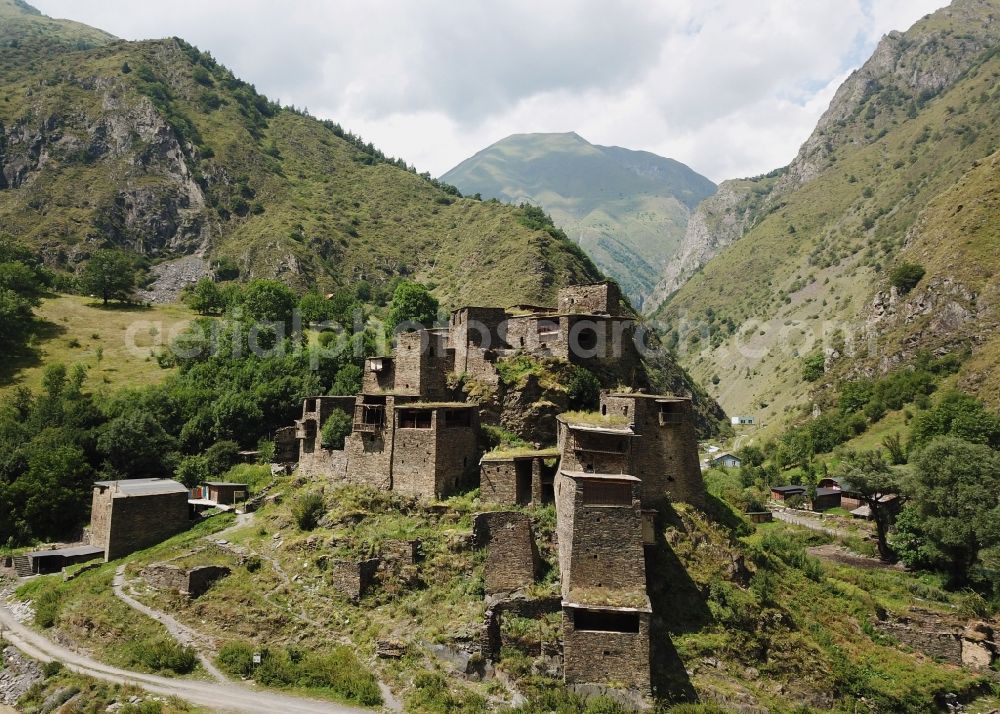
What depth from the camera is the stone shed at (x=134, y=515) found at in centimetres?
3525

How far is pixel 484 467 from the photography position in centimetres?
2922

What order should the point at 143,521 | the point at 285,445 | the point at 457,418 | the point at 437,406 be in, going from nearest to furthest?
the point at 437,406
the point at 457,418
the point at 143,521
the point at 285,445

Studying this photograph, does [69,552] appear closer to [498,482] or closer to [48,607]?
[48,607]

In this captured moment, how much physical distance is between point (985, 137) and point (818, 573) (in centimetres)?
12543

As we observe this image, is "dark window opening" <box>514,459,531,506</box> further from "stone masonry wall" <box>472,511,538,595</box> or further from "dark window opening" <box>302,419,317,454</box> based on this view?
"dark window opening" <box>302,419,317,454</box>

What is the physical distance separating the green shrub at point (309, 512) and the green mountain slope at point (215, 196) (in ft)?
184

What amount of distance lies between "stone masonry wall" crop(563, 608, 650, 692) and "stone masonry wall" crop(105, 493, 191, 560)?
82.2 feet

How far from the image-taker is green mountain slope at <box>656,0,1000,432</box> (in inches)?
3300

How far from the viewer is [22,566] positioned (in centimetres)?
3528

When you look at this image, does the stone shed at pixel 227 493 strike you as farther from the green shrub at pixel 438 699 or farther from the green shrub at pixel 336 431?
the green shrub at pixel 438 699

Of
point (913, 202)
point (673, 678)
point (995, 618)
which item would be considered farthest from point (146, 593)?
point (913, 202)

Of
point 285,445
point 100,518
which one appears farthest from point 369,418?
point 100,518

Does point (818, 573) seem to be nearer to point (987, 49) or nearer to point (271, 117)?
point (271, 117)

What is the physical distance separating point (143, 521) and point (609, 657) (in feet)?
89.8
